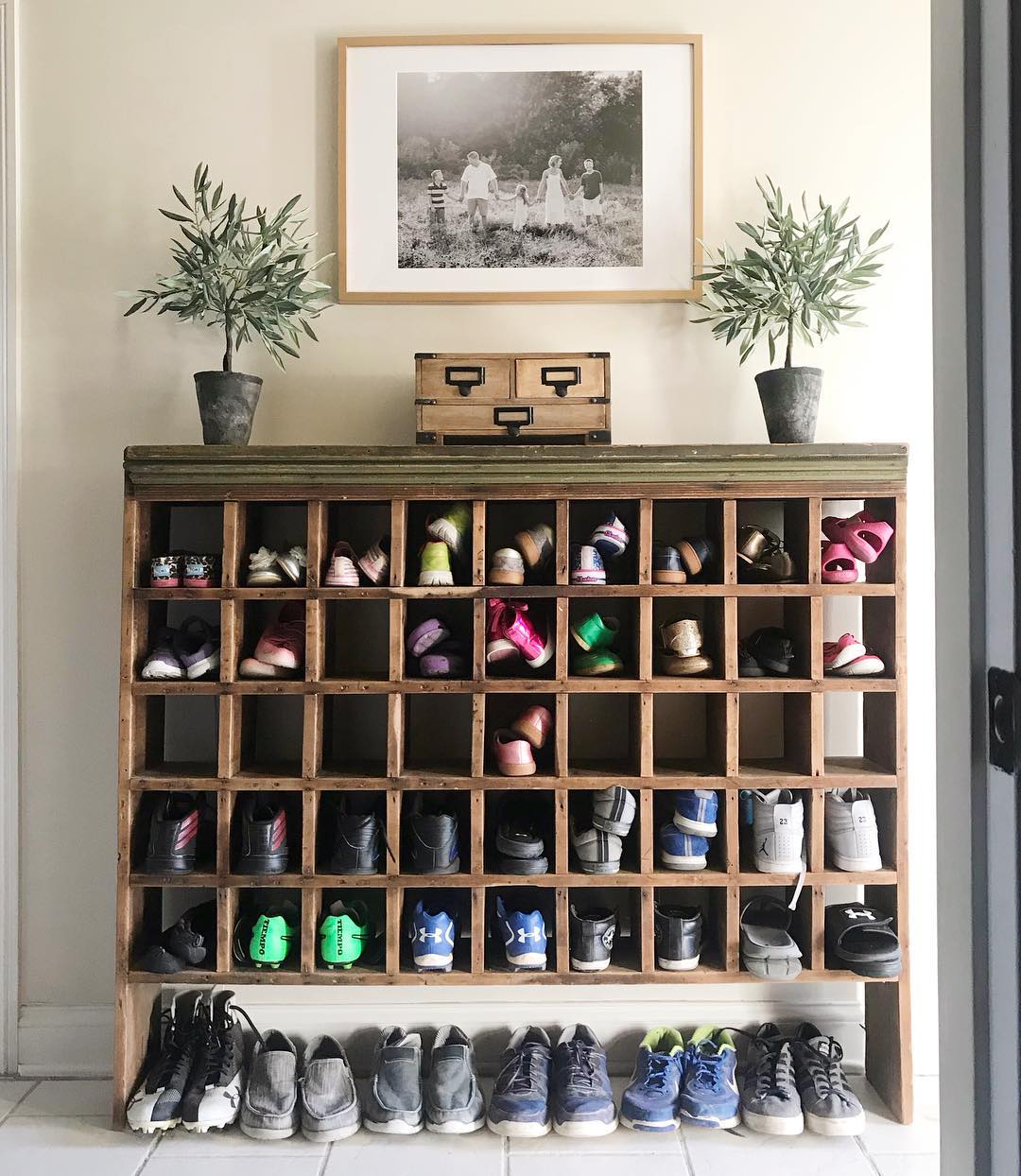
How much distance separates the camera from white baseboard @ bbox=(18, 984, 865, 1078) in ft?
6.89

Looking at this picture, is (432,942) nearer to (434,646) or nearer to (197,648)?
(434,646)

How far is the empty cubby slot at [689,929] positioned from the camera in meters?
1.88

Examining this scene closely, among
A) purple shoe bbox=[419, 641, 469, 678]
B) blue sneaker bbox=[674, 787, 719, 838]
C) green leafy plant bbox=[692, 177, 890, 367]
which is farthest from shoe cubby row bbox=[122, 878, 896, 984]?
green leafy plant bbox=[692, 177, 890, 367]

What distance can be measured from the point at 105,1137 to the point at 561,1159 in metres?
0.95

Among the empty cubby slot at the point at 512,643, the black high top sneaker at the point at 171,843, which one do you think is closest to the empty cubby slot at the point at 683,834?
the empty cubby slot at the point at 512,643

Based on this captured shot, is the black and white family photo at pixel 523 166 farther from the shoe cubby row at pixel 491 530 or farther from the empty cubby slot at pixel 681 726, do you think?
the empty cubby slot at pixel 681 726

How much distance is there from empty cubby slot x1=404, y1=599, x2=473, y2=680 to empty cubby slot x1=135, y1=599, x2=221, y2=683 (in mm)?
414

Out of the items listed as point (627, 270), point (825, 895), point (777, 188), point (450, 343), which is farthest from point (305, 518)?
point (825, 895)

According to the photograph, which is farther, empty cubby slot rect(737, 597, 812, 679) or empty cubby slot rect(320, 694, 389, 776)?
empty cubby slot rect(320, 694, 389, 776)

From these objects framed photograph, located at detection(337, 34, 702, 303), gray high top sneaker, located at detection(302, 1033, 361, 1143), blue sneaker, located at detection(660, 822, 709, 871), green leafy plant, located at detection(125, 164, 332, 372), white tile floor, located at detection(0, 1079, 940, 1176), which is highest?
framed photograph, located at detection(337, 34, 702, 303)

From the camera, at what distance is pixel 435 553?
6.17 feet

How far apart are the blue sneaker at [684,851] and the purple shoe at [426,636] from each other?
2.12ft

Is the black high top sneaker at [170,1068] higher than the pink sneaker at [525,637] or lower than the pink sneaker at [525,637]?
lower

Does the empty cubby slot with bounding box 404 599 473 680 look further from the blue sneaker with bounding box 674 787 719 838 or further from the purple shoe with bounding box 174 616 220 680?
the blue sneaker with bounding box 674 787 719 838
